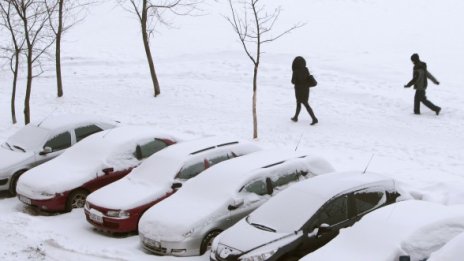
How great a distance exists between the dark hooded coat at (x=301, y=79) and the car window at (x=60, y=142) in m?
6.37

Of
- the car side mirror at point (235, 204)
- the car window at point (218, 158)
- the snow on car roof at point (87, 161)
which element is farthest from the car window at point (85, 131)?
the car side mirror at point (235, 204)

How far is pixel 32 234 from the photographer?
35.9 ft

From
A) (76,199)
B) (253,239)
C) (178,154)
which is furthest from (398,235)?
(76,199)

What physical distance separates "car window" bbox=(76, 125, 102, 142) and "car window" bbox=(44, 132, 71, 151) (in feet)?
0.74

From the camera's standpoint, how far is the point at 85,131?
15219 mm

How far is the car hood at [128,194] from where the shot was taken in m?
11.4

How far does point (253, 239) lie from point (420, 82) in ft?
32.3

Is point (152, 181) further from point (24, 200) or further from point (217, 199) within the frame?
point (24, 200)

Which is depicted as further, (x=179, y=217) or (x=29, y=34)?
(x=29, y=34)

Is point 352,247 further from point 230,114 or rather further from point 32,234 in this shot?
point 230,114

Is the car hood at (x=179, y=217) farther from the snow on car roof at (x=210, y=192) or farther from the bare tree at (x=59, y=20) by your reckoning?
the bare tree at (x=59, y=20)

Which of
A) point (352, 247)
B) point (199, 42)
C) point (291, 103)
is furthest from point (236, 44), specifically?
point (352, 247)

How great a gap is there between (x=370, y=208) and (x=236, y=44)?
21771mm

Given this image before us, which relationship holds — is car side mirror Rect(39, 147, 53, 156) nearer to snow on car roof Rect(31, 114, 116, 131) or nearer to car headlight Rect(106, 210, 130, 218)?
snow on car roof Rect(31, 114, 116, 131)
